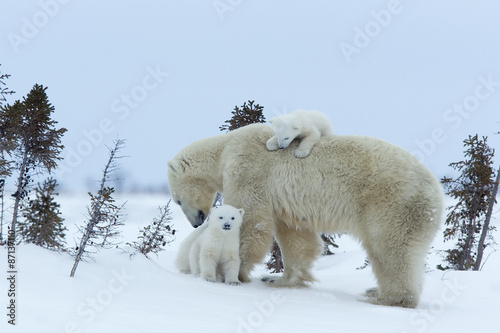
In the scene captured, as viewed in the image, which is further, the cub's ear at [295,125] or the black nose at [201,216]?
the black nose at [201,216]

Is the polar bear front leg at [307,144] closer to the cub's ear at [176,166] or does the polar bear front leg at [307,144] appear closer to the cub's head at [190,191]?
the cub's head at [190,191]

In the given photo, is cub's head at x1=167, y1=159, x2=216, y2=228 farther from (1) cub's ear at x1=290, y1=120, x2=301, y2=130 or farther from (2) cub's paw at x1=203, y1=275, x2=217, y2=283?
(1) cub's ear at x1=290, y1=120, x2=301, y2=130

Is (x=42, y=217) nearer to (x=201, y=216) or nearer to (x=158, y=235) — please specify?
(x=158, y=235)

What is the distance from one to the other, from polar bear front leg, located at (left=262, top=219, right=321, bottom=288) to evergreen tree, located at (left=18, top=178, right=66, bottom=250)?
5418mm

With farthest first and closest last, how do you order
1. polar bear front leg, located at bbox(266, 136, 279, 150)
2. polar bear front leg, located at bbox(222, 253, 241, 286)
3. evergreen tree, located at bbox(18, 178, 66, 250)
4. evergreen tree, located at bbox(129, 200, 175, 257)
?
evergreen tree, located at bbox(18, 178, 66, 250), evergreen tree, located at bbox(129, 200, 175, 257), polar bear front leg, located at bbox(266, 136, 279, 150), polar bear front leg, located at bbox(222, 253, 241, 286)

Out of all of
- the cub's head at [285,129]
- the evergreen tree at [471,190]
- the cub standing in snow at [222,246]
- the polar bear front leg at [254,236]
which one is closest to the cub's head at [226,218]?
the cub standing in snow at [222,246]

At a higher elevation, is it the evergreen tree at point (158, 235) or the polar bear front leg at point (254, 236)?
the polar bear front leg at point (254, 236)

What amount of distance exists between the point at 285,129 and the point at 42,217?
690 cm

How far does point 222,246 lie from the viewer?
7363 millimetres

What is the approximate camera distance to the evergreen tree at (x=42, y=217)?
1132 centimetres

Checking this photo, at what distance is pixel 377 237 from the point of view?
22.6 ft

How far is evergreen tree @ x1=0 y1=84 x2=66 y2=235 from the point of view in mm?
12242

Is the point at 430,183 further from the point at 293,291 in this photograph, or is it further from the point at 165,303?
the point at 165,303

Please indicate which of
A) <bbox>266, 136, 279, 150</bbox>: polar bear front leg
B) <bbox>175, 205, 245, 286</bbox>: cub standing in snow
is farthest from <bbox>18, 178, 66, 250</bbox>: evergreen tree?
<bbox>266, 136, 279, 150</bbox>: polar bear front leg
